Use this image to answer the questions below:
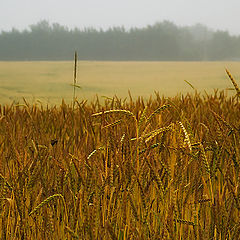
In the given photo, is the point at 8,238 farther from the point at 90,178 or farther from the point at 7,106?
the point at 7,106

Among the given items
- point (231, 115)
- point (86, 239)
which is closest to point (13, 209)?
point (86, 239)

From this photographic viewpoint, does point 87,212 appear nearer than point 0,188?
Yes

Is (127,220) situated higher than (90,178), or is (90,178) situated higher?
(90,178)

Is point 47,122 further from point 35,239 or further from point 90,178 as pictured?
point 90,178

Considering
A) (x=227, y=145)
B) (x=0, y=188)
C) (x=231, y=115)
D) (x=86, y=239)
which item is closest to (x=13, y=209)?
(x=0, y=188)

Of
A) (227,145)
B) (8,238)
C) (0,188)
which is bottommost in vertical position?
(8,238)

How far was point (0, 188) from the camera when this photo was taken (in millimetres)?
1051

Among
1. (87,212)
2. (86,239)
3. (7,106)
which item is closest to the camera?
(87,212)

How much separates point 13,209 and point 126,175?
1.03ft

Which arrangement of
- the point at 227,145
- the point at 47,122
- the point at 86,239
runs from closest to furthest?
the point at 86,239, the point at 227,145, the point at 47,122

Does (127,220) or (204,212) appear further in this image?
(204,212)

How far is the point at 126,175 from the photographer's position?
3.45 feet

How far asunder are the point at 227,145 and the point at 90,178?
526 mm

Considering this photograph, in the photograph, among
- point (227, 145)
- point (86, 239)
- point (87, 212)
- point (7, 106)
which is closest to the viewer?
point (87, 212)
